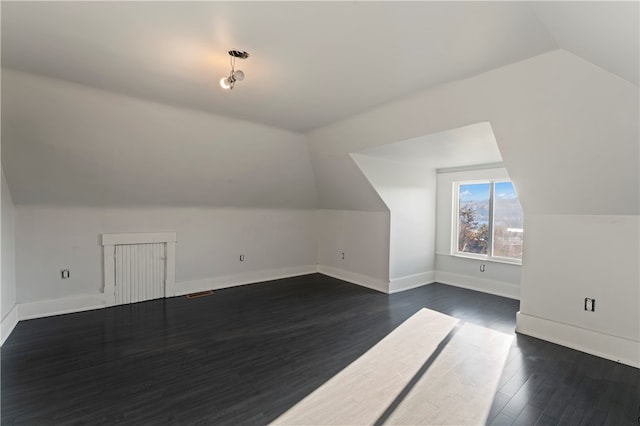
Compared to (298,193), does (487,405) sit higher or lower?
lower

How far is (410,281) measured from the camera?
17.3 feet

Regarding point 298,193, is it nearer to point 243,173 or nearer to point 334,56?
point 243,173

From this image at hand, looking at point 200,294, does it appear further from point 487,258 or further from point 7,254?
point 487,258

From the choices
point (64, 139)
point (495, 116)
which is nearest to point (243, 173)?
point (64, 139)

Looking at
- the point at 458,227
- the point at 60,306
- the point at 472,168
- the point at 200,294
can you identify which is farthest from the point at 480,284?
the point at 60,306

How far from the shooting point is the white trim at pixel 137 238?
164 inches

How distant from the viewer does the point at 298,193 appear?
5730mm

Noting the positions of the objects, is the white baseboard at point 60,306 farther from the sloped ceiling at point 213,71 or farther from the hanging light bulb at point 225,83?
the hanging light bulb at point 225,83

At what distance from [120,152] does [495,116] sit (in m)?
4.06

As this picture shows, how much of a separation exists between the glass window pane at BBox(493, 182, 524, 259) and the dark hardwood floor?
3.24ft

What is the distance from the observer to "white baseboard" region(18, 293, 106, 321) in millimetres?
3667

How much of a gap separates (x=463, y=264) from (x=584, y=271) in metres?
2.33

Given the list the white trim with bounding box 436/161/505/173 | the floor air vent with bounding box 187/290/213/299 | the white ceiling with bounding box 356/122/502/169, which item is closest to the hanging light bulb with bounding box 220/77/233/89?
the white ceiling with bounding box 356/122/502/169

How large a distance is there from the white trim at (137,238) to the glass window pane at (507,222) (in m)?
5.23
